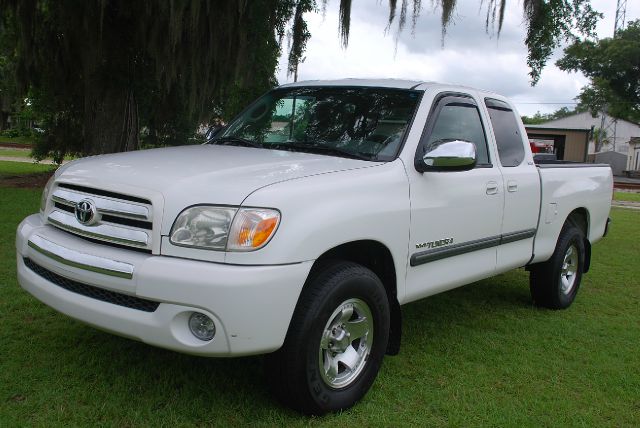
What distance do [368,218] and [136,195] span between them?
118 centimetres

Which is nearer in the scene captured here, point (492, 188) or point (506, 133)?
point (492, 188)

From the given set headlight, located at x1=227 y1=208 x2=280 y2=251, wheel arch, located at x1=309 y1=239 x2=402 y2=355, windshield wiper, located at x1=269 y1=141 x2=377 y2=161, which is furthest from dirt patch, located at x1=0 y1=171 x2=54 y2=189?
headlight, located at x1=227 y1=208 x2=280 y2=251

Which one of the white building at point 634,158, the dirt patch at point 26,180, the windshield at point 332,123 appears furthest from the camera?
the white building at point 634,158

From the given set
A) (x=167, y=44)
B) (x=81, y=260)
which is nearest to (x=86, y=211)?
(x=81, y=260)

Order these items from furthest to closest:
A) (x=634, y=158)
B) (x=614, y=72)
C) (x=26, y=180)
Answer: (x=634, y=158) < (x=614, y=72) < (x=26, y=180)

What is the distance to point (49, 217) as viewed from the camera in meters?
3.39

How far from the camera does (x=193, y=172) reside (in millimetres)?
3059

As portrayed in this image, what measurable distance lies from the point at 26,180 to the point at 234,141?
35.8 feet

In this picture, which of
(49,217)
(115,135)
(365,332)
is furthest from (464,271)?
(115,135)

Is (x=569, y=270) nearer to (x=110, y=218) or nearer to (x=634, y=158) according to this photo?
(x=110, y=218)

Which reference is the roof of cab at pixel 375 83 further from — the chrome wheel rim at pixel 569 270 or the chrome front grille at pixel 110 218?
the chrome wheel rim at pixel 569 270

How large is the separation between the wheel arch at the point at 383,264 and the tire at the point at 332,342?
0.47 ft

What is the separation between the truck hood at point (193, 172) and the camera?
9.37ft

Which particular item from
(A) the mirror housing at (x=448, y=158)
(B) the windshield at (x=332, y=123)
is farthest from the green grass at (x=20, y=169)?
(A) the mirror housing at (x=448, y=158)
